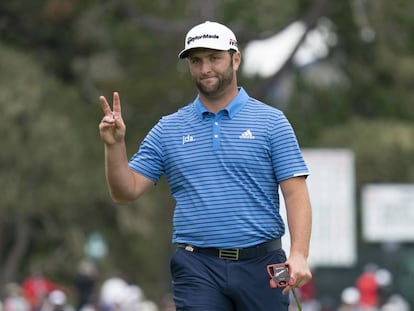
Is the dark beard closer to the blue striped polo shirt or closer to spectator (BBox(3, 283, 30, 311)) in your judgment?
the blue striped polo shirt

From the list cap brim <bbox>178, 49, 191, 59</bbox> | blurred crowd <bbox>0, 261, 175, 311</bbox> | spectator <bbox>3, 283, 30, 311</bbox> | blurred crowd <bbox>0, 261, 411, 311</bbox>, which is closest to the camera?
cap brim <bbox>178, 49, 191, 59</bbox>

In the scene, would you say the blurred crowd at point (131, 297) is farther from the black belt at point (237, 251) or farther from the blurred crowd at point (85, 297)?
Answer: the black belt at point (237, 251)

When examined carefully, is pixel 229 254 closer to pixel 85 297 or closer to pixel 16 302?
pixel 16 302

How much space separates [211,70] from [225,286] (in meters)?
1.07

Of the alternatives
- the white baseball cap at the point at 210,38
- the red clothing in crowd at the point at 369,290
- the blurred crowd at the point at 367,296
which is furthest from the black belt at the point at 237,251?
the red clothing in crowd at the point at 369,290

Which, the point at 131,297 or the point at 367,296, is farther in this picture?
the point at 367,296

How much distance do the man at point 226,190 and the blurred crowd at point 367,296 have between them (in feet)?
64.4

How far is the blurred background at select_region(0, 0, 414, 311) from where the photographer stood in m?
31.1

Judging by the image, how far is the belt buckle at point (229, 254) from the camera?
7.53 metres

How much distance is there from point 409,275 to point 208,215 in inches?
1092

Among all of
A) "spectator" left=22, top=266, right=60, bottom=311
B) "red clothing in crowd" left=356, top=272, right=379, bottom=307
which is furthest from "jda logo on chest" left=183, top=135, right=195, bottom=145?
"red clothing in crowd" left=356, top=272, right=379, bottom=307

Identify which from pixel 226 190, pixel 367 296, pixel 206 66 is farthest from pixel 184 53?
pixel 367 296

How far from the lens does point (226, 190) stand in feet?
24.7

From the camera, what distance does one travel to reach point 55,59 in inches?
1547
